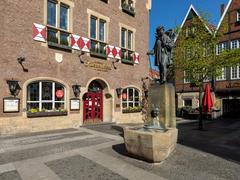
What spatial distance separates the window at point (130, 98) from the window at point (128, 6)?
255 inches

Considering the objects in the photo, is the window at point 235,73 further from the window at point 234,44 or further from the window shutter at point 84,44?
the window shutter at point 84,44

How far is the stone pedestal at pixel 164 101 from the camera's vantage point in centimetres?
830

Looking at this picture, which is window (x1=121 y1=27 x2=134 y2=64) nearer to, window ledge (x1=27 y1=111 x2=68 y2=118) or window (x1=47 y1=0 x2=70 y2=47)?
window (x1=47 y1=0 x2=70 y2=47)

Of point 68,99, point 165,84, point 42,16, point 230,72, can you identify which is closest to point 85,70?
point 68,99

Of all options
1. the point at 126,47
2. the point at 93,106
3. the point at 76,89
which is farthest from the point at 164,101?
the point at 126,47

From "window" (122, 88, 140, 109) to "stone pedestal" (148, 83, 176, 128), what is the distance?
8893 mm

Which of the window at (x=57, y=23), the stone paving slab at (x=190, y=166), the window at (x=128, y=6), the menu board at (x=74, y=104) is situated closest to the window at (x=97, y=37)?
the window at (x=57, y=23)

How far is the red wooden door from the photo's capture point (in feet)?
49.5

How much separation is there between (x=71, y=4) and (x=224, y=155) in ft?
39.3

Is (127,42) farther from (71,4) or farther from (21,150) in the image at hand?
(21,150)

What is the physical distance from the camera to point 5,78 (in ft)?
35.3

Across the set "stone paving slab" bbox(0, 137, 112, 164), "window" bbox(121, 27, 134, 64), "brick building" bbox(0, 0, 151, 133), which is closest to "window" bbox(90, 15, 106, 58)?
"brick building" bbox(0, 0, 151, 133)

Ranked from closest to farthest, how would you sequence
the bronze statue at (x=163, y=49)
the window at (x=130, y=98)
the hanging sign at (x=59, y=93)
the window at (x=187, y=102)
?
the bronze statue at (x=163, y=49) < the hanging sign at (x=59, y=93) < the window at (x=130, y=98) < the window at (x=187, y=102)

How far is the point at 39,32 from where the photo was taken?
12000 millimetres
